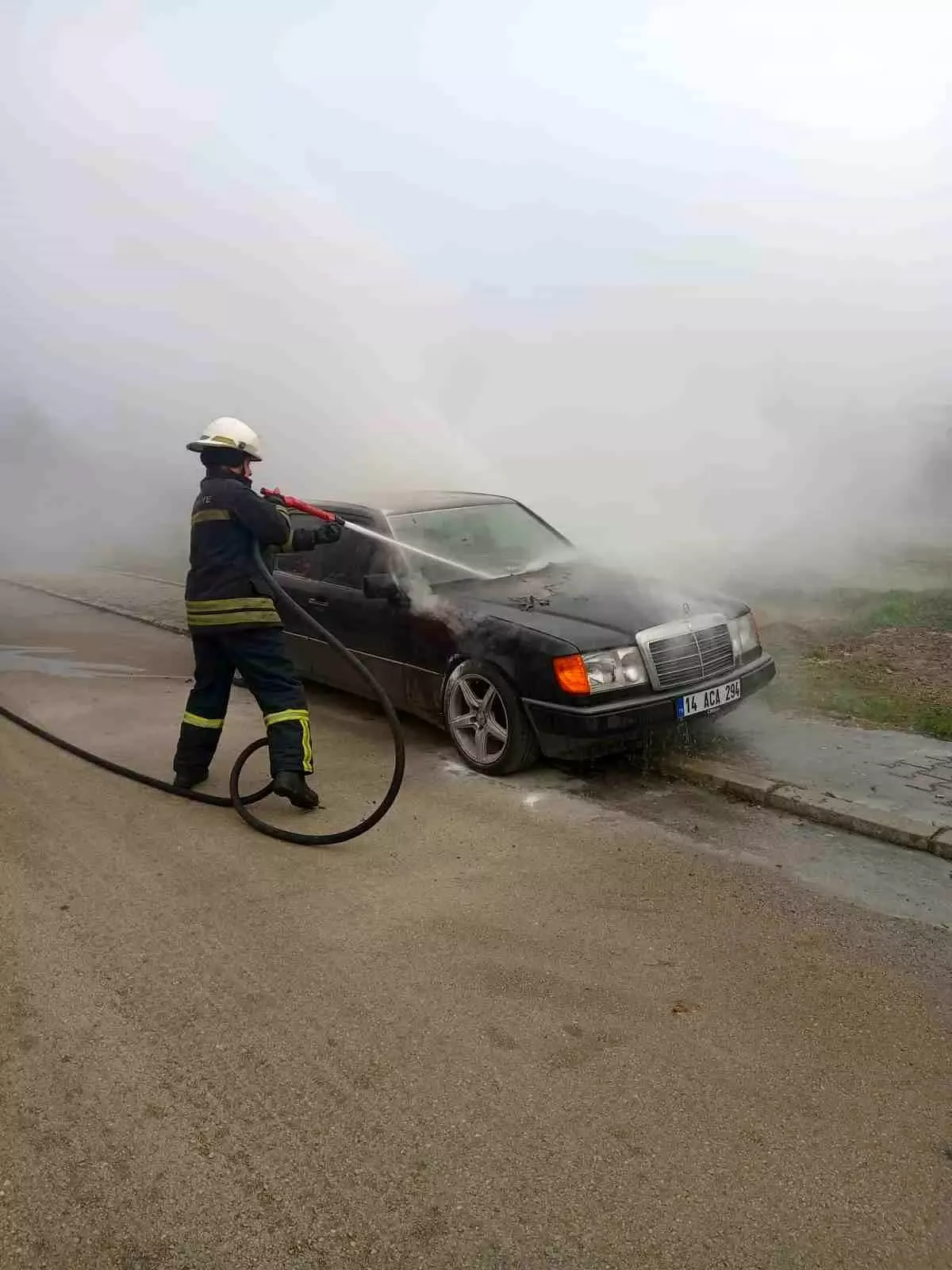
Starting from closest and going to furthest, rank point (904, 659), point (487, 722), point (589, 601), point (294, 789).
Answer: point (294, 789), point (487, 722), point (589, 601), point (904, 659)

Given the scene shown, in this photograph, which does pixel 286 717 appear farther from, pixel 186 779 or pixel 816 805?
pixel 816 805

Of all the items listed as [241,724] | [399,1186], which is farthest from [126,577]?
[399,1186]

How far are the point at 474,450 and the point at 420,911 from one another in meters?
6.83

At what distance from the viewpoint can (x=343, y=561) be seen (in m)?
5.79

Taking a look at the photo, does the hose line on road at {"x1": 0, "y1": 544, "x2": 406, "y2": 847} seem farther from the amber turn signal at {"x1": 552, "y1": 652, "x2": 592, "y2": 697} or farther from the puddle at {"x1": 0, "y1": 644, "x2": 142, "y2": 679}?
the puddle at {"x1": 0, "y1": 644, "x2": 142, "y2": 679}

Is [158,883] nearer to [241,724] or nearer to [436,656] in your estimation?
[436,656]

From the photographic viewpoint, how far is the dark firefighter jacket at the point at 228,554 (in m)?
4.25

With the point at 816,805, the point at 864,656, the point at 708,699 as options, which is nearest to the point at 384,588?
the point at 708,699

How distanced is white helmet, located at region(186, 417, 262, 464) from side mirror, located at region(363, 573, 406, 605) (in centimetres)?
94

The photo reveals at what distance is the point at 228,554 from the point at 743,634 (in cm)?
266

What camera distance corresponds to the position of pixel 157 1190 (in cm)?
212

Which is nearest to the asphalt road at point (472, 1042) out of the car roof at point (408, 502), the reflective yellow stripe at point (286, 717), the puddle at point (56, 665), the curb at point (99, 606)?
the reflective yellow stripe at point (286, 717)

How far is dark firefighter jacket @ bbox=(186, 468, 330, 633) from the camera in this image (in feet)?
13.9

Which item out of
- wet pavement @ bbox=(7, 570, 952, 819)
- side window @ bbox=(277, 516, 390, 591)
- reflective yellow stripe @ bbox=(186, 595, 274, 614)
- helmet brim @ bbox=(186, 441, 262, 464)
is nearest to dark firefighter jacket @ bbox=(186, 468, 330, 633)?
reflective yellow stripe @ bbox=(186, 595, 274, 614)
